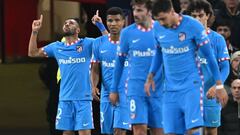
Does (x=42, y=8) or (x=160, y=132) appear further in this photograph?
(x=42, y=8)

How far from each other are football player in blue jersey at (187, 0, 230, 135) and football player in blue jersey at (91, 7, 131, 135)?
3.98 feet

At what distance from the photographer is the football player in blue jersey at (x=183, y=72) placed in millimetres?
9344

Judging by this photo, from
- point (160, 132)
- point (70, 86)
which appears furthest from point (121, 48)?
point (70, 86)

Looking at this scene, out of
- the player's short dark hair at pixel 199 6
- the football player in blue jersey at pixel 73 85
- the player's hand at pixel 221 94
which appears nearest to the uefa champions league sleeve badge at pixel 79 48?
the football player in blue jersey at pixel 73 85

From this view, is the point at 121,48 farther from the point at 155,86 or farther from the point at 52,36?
the point at 52,36

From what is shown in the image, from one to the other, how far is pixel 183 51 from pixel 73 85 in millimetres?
3317

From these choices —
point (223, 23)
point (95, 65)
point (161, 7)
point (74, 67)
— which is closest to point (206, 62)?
point (161, 7)

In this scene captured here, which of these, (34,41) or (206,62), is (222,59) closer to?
(206,62)

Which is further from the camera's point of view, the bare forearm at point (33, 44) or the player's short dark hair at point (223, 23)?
the player's short dark hair at point (223, 23)

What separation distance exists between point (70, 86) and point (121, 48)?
2.13 meters

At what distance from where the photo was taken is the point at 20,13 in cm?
1452

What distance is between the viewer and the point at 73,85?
12.3 metres

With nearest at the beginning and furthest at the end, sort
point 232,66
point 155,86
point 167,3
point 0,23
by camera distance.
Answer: point 167,3, point 155,86, point 232,66, point 0,23

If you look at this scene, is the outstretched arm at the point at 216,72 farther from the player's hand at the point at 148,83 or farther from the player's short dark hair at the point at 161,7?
the player's hand at the point at 148,83
